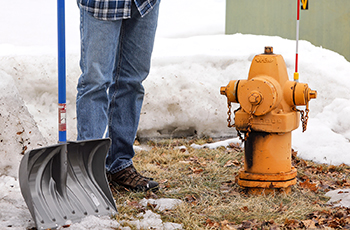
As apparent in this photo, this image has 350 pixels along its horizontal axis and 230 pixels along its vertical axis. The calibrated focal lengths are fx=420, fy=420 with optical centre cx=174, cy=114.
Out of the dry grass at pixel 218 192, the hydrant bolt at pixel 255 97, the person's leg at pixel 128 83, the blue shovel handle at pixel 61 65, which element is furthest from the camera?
the person's leg at pixel 128 83

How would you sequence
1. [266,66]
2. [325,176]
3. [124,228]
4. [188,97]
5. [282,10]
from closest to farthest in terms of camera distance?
Answer: [124,228]
[266,66]
[325,176]
[188,97]
[282,10]

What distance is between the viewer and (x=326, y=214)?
2537 mm

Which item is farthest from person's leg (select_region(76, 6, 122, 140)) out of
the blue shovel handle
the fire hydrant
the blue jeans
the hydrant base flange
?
the hydrant base flange

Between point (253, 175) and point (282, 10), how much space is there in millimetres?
6305

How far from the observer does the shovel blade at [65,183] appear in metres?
2.18

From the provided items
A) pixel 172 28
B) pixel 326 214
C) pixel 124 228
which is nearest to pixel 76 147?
pixel 124 228

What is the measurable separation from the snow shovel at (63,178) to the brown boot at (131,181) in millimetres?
410

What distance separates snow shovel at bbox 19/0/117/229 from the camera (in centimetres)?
218

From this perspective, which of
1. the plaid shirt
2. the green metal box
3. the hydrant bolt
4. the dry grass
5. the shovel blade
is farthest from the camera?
the green metal box

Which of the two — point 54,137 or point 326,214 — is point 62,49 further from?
point 54,137

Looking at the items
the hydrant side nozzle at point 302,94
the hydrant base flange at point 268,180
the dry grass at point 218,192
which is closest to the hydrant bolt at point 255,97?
the hydrant side nozzle at point 302,94

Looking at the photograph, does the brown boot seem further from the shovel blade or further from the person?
the shovel blade

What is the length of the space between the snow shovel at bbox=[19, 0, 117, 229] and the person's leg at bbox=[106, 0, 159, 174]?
0.45 meters

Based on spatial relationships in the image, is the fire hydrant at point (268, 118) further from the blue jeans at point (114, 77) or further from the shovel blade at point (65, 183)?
the shovel blade at point (65, 183)
